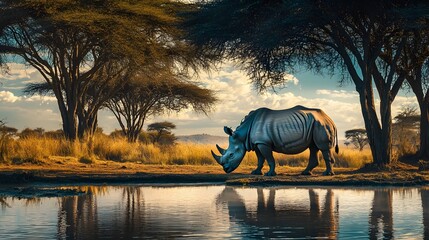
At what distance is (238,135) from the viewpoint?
18391 millimetres

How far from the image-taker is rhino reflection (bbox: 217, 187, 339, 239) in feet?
24.1

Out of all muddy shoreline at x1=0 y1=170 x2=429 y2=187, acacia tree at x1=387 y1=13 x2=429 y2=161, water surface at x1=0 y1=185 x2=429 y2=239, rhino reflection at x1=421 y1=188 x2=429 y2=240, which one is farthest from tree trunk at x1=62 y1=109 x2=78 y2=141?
rhino reflection at x1=421 y1=188 x2=429 y2=240

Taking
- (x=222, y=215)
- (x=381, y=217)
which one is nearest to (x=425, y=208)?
(x=381, y=217)

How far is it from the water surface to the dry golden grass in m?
12.1

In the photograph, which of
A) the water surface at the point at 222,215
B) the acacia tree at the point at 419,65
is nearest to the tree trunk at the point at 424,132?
the acacia tree at the point at 419,65

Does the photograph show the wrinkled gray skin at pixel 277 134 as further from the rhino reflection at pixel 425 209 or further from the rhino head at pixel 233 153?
the rhino reflection at pixel 425 209

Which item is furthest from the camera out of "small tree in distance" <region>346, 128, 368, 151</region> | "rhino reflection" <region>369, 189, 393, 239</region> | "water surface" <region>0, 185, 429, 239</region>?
"small tree in distance" <region>346, 128, 368, 151</region>

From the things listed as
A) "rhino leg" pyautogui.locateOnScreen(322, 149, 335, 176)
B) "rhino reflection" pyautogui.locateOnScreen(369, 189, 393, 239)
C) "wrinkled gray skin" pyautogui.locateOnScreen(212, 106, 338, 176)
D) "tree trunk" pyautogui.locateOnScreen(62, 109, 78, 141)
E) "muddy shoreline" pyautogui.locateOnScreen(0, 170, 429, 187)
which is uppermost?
"tree trunk" pyautogui.locateOnScreen(62, 109, 78, 141)

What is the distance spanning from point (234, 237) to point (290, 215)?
2.17 meters

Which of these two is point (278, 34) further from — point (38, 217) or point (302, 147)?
point (38, 217)

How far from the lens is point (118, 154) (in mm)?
30391

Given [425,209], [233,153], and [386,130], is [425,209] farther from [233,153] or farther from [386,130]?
[386,130]

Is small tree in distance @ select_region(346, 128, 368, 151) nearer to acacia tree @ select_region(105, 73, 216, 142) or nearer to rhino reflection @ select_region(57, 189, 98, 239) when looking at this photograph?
acacia tree @ select_region(105, 73, 216, 142)

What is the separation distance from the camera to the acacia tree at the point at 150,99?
1711 inches
